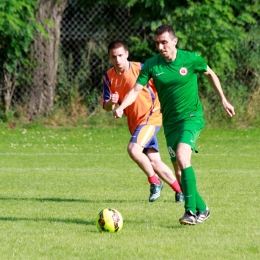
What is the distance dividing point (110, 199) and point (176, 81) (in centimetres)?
221

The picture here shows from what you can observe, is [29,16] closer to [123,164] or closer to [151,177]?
[123,164]

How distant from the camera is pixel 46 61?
17.3 metres

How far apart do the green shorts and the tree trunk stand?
9959mm

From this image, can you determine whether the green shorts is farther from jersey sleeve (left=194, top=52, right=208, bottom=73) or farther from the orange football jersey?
the orange football jersey

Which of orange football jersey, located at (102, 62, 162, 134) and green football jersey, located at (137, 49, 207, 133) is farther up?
green football jersey, located at (137, 49, 207, 133)

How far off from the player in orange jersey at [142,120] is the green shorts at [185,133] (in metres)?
1.36

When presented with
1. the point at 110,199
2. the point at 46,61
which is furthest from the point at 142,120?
the point at 46,61

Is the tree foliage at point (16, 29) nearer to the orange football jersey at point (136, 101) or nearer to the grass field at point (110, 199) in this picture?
the grass field at point (110, 199)

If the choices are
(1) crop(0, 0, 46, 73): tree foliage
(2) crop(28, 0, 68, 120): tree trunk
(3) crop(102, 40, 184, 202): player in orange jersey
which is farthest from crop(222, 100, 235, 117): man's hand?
(2) crop(28, 0, 68, 120): tree trunk

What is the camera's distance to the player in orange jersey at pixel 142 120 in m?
9.01

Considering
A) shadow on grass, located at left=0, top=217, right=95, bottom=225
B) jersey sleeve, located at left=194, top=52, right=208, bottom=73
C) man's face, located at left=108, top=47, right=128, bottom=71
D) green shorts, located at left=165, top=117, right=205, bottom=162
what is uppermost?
jersey sleeve, located at left=194, top=52, right=208, bottom=73

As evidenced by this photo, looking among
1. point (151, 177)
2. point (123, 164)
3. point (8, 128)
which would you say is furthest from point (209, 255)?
point (8, 128)

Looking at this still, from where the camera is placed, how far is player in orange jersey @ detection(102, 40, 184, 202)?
9.01 m

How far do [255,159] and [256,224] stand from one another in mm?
5861
